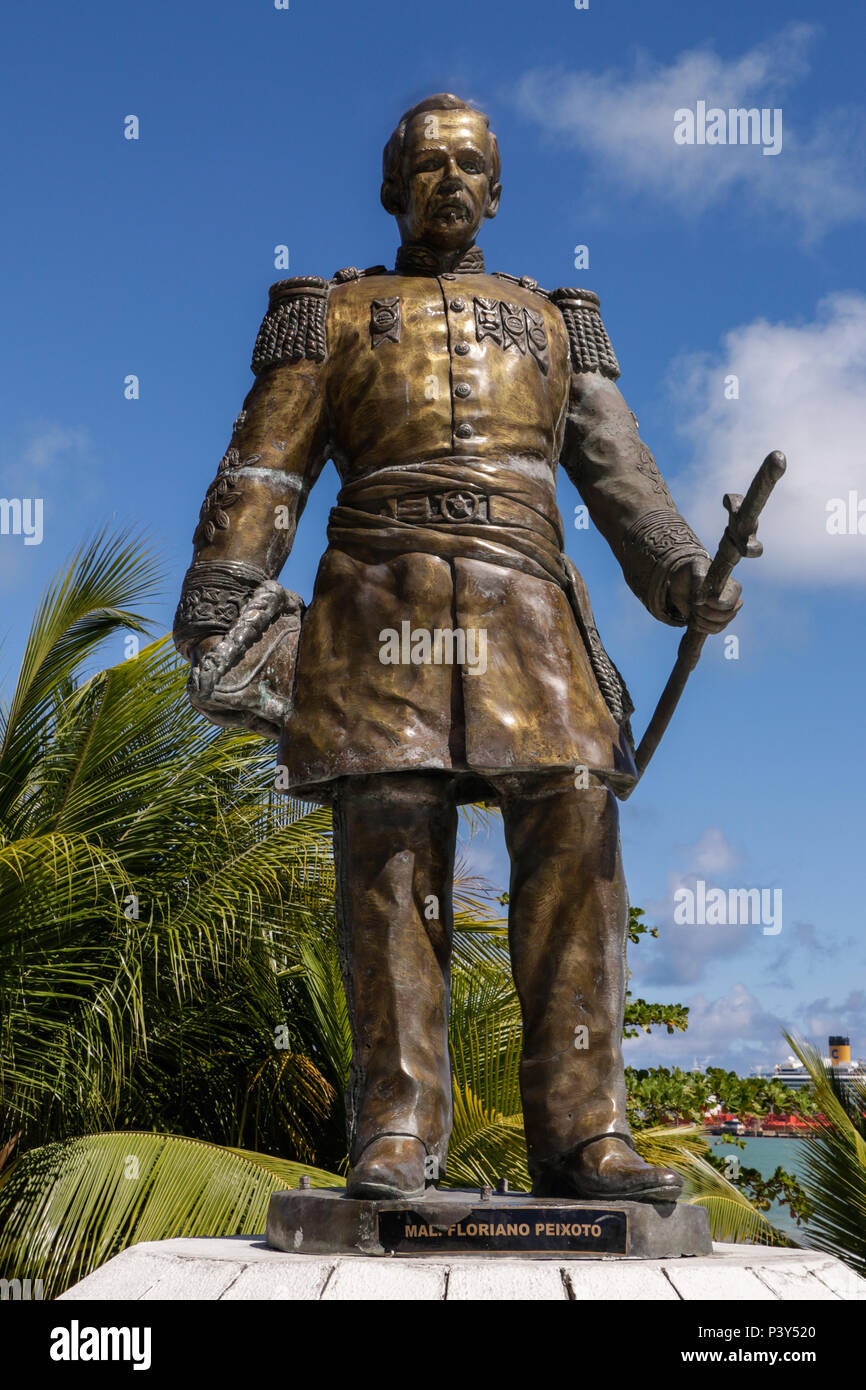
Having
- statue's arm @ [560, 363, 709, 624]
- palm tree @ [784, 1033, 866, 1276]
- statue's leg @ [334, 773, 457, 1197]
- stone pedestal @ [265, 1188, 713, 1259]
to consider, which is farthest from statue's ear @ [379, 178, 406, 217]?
palm tree @ [784, 1033, 866, 1276]

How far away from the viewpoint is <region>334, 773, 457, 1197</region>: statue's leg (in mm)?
3695

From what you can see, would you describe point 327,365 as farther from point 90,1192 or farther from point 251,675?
point 90,1192

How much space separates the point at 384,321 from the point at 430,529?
59cm

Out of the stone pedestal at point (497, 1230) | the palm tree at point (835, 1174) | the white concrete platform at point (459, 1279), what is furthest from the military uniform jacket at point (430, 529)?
the palm tree at point (835, 1174)

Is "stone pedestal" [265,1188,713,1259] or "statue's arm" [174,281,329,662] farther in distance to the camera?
"statue's arm" [174,281,329,662]

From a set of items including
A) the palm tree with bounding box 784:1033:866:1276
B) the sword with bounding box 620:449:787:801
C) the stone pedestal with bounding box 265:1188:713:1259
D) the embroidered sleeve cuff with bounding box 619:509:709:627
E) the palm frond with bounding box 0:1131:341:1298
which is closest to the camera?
the stone pedestal with bounding box 265:1188:713:1259

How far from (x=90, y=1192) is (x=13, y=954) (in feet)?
4.65

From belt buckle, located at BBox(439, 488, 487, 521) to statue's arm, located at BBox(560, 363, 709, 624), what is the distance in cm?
48

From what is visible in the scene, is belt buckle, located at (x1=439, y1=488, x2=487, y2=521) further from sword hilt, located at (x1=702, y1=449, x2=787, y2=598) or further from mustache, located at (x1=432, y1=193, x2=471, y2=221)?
mustache, located at (x1=432, y1=193, x2=471, y2=221)

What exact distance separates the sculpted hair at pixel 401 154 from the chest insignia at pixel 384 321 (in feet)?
1.15

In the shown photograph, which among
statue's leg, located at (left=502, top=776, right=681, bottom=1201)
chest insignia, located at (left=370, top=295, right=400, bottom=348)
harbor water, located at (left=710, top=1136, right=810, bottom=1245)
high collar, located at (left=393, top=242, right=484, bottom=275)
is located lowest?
harbor water, located at (left=710, top=1136, right=810, bottom=1245)

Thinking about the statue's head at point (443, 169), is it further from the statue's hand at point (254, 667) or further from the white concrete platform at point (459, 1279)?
the white concrete platform at point (459, 1279)

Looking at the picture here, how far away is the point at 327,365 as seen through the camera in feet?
13.6
